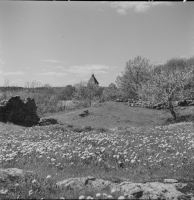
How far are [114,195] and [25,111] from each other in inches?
1019

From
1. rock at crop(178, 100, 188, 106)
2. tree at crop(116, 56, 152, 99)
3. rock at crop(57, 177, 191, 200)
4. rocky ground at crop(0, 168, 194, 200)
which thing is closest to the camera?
rocky ground at crop(0, 168, 194, 200)

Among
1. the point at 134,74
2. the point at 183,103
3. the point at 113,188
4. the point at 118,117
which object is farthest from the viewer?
the point at 134,74

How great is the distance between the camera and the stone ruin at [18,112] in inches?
1165

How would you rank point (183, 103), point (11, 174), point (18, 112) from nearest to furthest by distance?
point (11, 174), point (18, 112), point (183, 103)

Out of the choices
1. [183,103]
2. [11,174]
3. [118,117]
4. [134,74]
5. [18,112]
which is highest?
[134,74]

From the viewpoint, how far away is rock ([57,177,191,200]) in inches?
254

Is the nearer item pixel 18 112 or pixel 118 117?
pixel 18 112

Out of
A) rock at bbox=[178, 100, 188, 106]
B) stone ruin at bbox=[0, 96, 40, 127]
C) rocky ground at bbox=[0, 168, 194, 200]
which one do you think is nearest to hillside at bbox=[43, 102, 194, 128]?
rock at bbox=[178, 100, 188, 106]

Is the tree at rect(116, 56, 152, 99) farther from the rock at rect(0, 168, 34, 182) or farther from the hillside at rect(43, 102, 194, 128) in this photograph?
the rock at rect(0, 168, 34, 182)

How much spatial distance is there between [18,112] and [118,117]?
40.0 ft

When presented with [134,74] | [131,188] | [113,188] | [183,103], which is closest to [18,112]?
[183,103]

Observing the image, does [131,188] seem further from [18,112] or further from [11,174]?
[18,112]

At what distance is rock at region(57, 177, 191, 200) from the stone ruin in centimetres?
2352

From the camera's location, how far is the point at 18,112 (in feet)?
99.0
